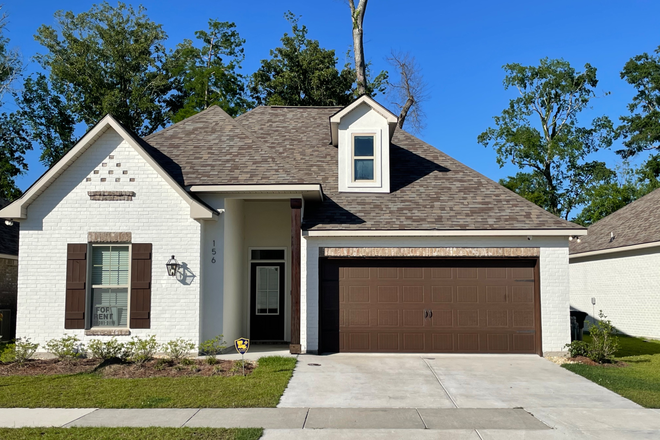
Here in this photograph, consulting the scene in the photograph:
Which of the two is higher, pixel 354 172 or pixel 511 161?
pixel 511 161

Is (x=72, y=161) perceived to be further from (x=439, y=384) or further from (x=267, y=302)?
(x=439, y=384)

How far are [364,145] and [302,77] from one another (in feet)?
66.0

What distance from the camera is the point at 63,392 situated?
30.2 ft

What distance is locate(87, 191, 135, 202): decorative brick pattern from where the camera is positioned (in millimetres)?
12406

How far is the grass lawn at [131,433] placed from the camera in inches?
267

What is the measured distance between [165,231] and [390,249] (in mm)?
5227

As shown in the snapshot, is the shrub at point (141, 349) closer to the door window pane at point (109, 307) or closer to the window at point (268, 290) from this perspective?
the door window pane at point (109, 307)

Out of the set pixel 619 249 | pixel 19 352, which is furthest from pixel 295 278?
pixel 619 249

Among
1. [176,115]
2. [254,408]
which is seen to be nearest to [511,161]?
[176,115]

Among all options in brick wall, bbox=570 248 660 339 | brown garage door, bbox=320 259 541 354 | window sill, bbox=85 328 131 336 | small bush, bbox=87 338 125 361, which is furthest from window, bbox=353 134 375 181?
brick wall, bbox=570 248 660 339

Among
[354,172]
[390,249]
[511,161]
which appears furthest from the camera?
[511,161]

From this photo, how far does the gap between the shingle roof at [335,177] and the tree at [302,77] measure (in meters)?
16.5

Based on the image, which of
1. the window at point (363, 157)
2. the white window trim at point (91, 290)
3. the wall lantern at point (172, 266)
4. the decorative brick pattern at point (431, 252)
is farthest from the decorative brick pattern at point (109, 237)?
the window at point (363, 157)

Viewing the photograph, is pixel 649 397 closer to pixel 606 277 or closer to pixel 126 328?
pixel 126 328
